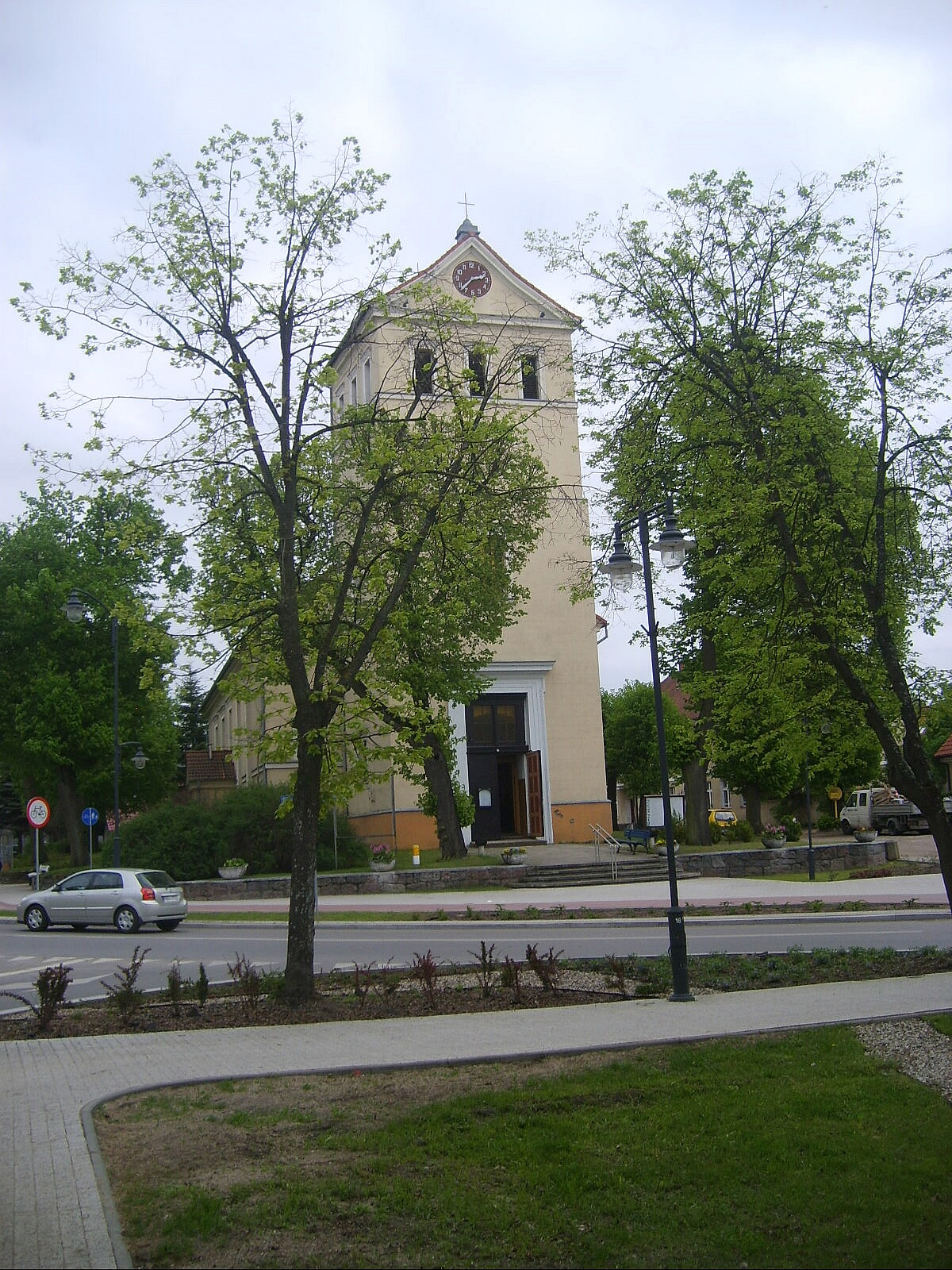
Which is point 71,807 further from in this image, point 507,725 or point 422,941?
point 422,941

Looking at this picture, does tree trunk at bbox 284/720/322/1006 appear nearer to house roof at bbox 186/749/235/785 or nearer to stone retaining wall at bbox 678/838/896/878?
stone retaining wall at bbox 678/838/896/878

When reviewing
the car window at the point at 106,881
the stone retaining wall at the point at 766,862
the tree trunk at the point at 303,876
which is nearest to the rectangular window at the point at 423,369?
the tree trunk at the point at 303,876

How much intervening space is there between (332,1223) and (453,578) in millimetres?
9978

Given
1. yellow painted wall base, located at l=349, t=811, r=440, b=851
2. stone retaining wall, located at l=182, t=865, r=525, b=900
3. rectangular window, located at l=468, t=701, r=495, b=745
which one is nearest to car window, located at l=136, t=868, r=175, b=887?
stone retaining wall, located at l=182, t=865, r=525, b=900

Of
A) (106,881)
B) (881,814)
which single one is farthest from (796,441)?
(881,814)

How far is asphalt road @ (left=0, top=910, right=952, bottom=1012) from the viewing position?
55.2ft

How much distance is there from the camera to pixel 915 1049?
341 inches

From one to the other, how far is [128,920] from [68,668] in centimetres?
2192

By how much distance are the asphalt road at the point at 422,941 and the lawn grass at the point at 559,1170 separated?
8.08 m

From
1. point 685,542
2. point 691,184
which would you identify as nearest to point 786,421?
point 685,542

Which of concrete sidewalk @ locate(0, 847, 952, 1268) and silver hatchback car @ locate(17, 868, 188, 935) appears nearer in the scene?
concrete sidewalk @ locate(0, 847, 952, 1268)

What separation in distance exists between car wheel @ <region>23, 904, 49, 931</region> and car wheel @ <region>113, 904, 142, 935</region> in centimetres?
244

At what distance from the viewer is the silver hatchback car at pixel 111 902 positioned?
25062 mm

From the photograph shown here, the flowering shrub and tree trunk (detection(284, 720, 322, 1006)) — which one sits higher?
tree trunk (detection(284, 720, 322, 1006))
